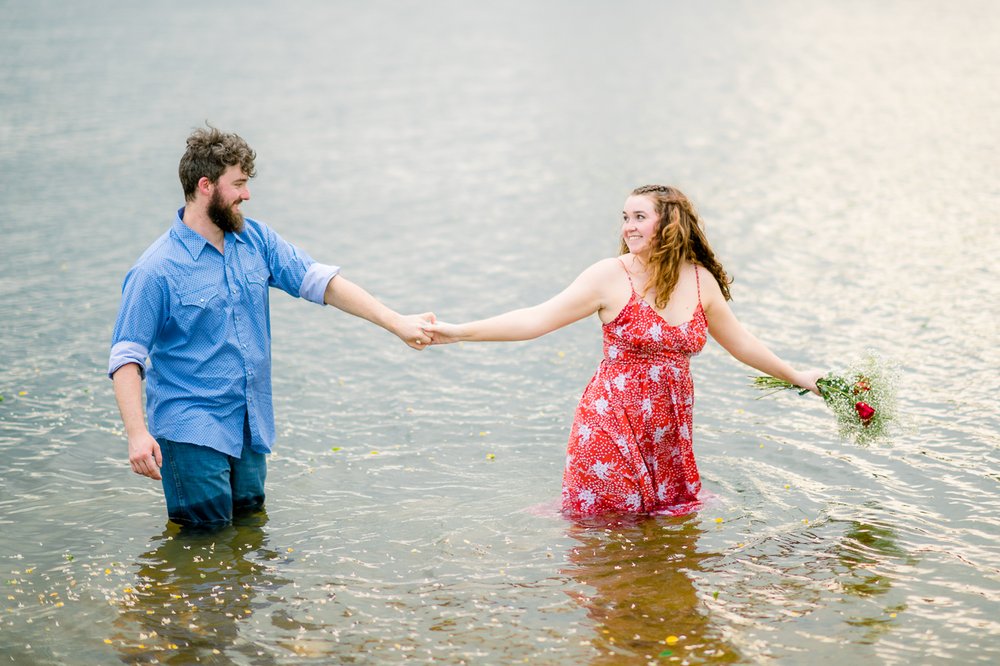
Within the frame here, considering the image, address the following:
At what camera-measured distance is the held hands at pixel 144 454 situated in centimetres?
662

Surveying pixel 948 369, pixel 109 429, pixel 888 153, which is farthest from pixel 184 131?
pixel 948 369

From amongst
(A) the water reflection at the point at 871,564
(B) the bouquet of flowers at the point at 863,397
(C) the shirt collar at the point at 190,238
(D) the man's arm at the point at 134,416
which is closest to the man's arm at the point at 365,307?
(C) the shirt collar at the point at 190,238

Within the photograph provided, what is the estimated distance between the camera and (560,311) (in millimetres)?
7102

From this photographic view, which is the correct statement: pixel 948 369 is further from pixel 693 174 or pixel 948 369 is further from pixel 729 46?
pixel 729 46

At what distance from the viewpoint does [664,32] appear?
41.0 m

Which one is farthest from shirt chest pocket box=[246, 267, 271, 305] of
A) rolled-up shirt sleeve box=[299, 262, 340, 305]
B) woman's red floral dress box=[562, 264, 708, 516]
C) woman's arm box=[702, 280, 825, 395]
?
woman's arm box=[702, 280, 825, 395]

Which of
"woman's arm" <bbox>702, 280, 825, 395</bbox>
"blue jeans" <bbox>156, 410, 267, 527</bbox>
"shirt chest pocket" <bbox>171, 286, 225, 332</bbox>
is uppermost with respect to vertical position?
"shirt chest pocket" <bbox>171, 286, 225, 332</bbox>

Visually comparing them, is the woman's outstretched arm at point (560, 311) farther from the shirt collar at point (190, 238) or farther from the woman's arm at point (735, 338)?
the shirt collar at point (190, 238)

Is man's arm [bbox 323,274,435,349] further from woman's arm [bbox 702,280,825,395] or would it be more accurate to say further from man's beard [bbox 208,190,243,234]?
woman's arm [bbox 702,280,825,395]

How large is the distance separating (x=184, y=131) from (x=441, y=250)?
10.9m

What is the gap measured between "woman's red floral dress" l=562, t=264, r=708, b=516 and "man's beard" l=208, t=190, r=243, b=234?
Result: 2374 millimetres

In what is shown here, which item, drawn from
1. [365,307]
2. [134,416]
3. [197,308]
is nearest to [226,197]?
[197,308]

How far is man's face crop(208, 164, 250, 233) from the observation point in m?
6.95

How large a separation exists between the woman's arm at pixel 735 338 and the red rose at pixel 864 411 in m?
0.39
